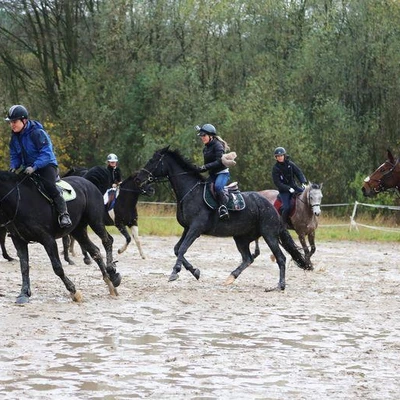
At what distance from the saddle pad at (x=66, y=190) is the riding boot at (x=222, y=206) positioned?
311 cm

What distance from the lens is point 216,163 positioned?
650 inches

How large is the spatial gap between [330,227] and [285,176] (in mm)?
14217

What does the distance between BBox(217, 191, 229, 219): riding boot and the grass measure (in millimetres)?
15040

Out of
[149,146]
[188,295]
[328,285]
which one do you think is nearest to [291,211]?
[328,285]

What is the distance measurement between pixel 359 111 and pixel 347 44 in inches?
123

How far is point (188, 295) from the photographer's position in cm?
1524

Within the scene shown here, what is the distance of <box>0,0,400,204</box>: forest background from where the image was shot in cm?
4253

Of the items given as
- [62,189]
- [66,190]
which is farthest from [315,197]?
[62,189]

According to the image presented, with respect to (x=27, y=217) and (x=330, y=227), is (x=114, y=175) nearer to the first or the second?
(x=27, y=217)

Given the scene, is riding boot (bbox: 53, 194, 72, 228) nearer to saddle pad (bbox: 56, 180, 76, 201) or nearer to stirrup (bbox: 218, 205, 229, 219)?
saddle pad (bbox: 56, 180, 76, 201)

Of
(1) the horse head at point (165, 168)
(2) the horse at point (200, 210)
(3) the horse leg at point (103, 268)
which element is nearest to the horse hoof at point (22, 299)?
(3) the horse leg at point (103, 268)

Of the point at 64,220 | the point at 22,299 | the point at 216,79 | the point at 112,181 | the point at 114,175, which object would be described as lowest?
the point at 22,299

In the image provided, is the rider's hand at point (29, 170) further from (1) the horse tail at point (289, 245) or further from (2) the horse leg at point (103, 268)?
(1) the horse tail at point (289, 245)

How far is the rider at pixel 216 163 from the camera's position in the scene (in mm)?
16484
